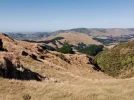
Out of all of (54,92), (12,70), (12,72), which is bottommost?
(12,72)

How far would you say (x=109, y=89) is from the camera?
2880 cm

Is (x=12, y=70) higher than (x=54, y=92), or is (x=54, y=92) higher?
(x=54, y=92)

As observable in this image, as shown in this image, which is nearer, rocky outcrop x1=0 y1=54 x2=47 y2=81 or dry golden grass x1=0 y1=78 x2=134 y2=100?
dry golden grass x1=0 y1=78 x2=134 y2=100

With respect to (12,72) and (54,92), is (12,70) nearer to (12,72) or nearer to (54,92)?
(12,72)

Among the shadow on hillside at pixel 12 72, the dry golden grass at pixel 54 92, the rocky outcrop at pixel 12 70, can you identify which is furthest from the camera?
the rocky outcrop at pixel 12 70

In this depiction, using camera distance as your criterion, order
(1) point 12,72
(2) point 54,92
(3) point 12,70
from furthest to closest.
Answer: (3) point 12,70 < (1) point 12,72 < (2) point 54,92

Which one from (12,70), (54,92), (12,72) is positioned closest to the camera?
(54,92)

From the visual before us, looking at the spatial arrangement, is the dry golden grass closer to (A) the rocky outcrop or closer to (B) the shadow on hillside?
(A) the rocky outcrop

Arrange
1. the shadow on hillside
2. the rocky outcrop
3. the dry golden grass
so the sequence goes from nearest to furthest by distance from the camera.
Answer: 1. the dry golden grass
2. the shadow on hillside
3. the rocky outcrop

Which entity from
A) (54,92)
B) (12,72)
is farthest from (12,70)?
(54,92)

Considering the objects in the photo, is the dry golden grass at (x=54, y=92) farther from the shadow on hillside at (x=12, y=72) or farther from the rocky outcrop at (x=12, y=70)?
the shadow on hillside at (x=12, y=72)

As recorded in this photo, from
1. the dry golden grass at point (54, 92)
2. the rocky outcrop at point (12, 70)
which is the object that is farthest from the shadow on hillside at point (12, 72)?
the dry golden grass at point (54, 92)

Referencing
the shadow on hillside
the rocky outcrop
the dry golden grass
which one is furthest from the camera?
the rocky outcrop

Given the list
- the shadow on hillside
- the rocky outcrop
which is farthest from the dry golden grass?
the shadow on hillside
